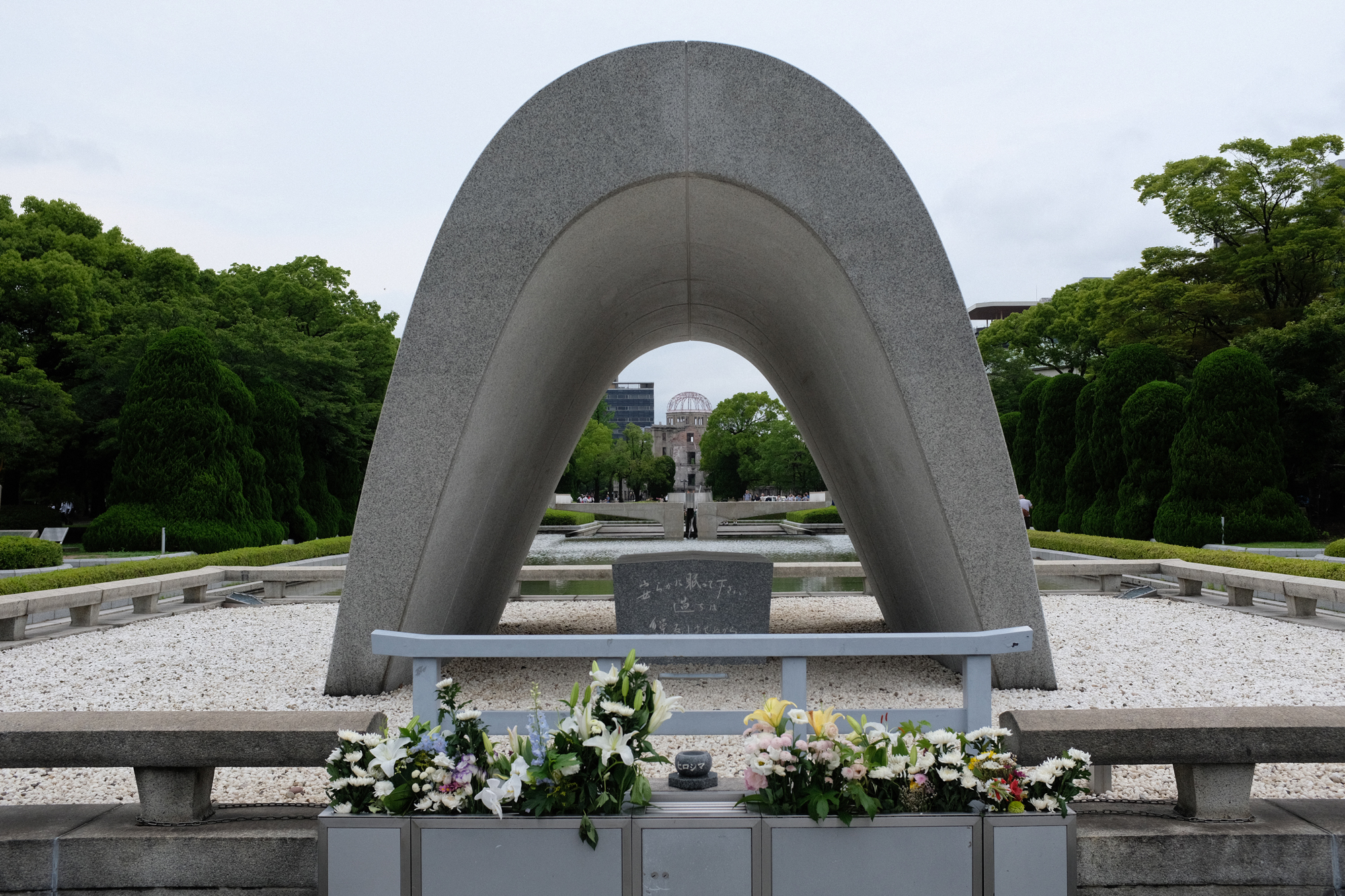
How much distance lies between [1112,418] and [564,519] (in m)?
21.7

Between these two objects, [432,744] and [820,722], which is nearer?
[820,722]

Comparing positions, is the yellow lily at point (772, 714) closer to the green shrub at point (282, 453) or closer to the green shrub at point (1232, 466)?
the green shrub at point (1232, 466)

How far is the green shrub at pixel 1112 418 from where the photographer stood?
2483cm

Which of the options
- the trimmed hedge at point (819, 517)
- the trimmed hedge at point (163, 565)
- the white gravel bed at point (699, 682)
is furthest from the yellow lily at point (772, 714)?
the trimmed hedge at point (819, 517)

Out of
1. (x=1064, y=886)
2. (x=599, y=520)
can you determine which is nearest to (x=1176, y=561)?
(x=1064, y=886)

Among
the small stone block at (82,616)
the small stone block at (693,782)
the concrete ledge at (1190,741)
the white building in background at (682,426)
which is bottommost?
the small stone block at (82,616)

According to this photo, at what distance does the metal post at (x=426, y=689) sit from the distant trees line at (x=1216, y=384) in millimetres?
22133

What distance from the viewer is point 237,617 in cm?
1130

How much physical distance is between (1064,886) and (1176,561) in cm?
1202

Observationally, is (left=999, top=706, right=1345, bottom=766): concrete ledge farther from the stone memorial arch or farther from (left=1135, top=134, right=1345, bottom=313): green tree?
(left=1135, top=134, right=1345, bottom=313): green tree

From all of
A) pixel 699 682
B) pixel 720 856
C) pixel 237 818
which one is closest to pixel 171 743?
pixel 237 818

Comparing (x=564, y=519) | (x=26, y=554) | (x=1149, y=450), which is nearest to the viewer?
(x=26, y=554)

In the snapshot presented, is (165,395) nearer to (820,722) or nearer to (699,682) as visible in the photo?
(699,682)

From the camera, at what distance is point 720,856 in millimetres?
2758
